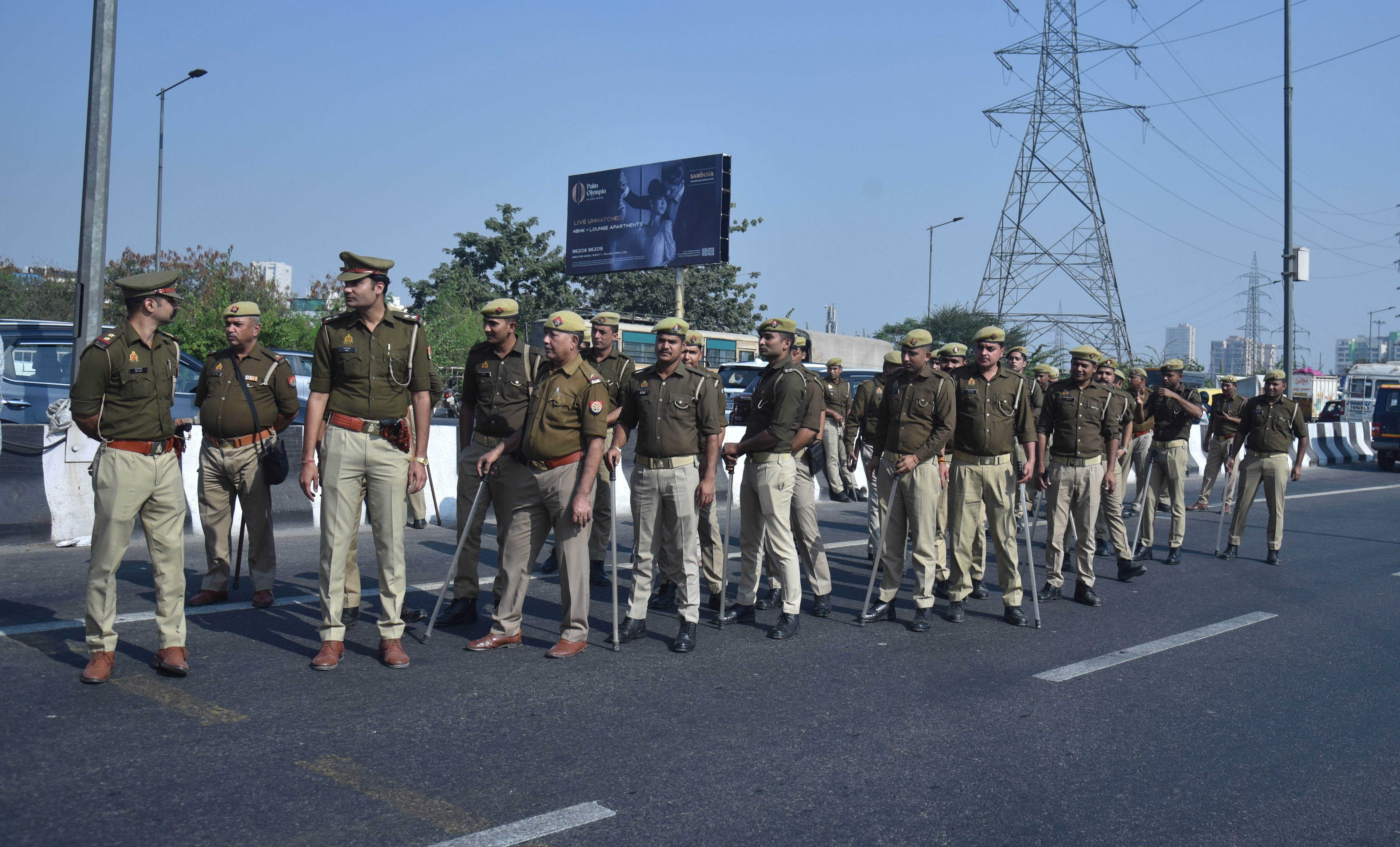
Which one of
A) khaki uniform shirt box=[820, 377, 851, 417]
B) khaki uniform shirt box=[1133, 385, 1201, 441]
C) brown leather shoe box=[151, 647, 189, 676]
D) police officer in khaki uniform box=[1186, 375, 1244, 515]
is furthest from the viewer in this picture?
police officer in khaki uniform box=[1186, 375, 1244, 515]

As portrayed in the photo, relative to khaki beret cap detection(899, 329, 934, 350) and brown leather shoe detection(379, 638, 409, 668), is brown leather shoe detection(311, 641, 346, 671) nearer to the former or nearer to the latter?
brown leather shoe detection(379, 638, 409, 668)

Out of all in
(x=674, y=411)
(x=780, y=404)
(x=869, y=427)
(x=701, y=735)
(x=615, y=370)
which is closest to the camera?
(x=701, y=735)

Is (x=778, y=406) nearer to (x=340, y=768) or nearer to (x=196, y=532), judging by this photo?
(x=340, y=768)

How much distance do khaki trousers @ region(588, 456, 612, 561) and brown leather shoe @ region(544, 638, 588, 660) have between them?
1738 millimetres

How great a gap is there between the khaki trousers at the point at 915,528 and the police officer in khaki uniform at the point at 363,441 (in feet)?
10.7

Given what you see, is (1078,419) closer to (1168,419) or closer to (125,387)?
(1168,419)

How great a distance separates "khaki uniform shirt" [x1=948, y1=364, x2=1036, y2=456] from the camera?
7641 millimetres

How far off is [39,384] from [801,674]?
1250cm

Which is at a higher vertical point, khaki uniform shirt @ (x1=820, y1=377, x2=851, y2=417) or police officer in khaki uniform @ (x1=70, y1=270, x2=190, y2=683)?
khaki uniform shirt @ (x1=820, y1=377, x2=851, y2=417)

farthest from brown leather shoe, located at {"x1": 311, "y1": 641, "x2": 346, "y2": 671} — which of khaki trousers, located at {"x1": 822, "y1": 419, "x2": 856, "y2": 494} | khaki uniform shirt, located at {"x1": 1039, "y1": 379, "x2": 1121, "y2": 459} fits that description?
khaki trousers, located at {"x1": 822, "y1": 419, "x2": 856, "y2": 494}

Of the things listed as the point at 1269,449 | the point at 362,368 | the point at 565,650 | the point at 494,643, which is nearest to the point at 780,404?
the point at 565,650

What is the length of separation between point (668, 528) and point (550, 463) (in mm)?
951

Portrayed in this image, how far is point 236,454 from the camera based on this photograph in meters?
7.02

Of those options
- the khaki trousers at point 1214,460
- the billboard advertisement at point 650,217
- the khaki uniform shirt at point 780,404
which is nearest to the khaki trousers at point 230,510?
the khaki uniform shirt at point 780,404
